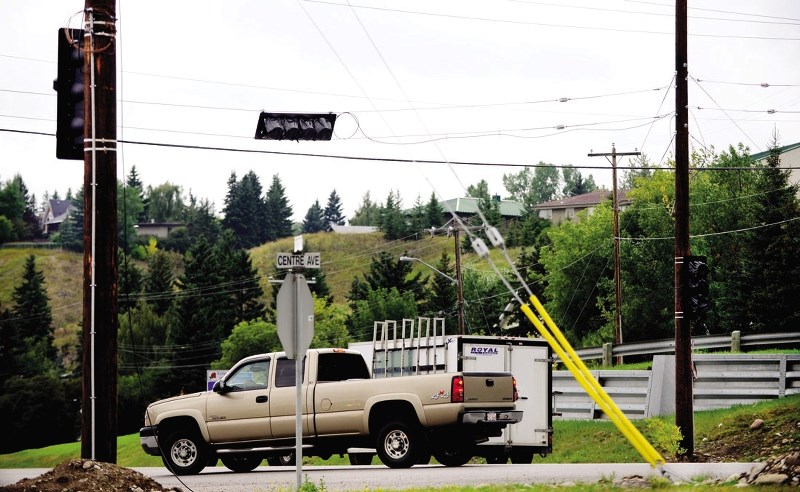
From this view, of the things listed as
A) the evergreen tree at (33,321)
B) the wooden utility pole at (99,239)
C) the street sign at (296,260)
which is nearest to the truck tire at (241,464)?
the wooden utility pole at (99,239)

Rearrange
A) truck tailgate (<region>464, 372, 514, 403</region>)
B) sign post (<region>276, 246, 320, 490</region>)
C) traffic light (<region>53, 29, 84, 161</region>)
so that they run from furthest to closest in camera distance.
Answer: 1. truck tailgate (<region>464, 372, 514, 403</region>)
2. traffic light (<region>53, 29, 84, 161</region>)
3. sign post (<region>276, 246, 320, 490</region>)

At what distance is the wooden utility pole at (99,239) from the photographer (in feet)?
50.1

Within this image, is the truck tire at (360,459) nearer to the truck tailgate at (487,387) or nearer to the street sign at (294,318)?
the truck tailgate at (487,387)

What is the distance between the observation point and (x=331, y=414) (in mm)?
20078

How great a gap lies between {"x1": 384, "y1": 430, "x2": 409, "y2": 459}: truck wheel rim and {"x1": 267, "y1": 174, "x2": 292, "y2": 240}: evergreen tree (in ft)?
557

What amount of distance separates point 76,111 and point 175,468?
7.77 metres

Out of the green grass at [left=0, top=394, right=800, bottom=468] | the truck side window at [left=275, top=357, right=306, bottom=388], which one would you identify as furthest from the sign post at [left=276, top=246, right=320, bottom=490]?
the green grass at [left=0, top=394, right=800, bottom=468]

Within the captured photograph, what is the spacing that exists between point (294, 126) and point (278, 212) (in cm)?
17036

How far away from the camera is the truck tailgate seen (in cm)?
1939

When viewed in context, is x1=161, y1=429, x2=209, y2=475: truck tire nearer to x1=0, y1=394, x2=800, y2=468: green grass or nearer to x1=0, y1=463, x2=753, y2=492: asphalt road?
x1=0, y1=463, x2=753, y2=492: asphalt road

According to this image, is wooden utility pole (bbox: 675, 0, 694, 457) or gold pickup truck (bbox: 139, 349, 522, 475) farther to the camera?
wooden utility pole (bbox: 675, 0, 694, 457)

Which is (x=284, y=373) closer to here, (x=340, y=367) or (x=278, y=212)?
(x=340, y=367)

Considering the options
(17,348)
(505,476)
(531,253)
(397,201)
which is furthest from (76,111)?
(397,201)

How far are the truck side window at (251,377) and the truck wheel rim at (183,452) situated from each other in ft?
4.25
